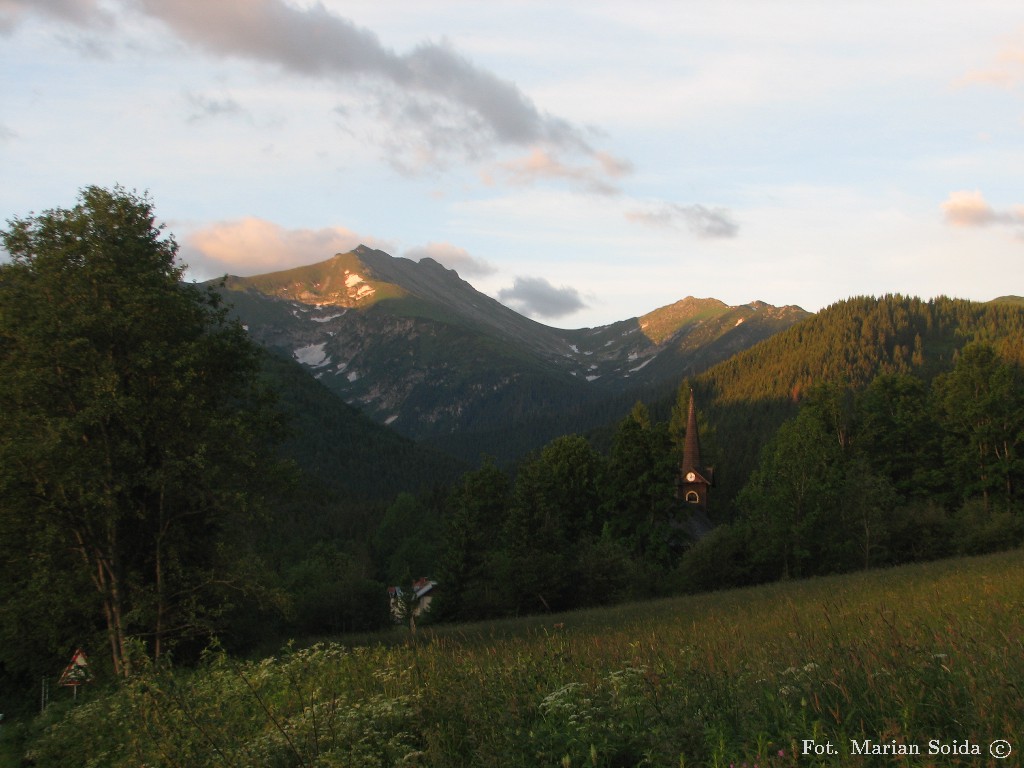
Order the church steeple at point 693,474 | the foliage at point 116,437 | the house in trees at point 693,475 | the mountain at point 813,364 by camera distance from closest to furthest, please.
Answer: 1. the foliage at point 116,437
2. the house in trees at point 693,475
3. the church steeple at point 693,474
4. the mountain at point 813,364

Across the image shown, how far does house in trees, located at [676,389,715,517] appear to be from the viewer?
229ft

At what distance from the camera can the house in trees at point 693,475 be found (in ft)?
229

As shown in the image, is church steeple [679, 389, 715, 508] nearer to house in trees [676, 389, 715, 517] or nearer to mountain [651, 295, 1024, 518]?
house in trees [676, 389, 715, 517]

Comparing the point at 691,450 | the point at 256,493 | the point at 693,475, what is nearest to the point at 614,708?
the point at 256,493

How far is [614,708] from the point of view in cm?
644

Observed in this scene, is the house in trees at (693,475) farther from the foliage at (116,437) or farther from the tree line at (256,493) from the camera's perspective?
the foliage at (116,437)

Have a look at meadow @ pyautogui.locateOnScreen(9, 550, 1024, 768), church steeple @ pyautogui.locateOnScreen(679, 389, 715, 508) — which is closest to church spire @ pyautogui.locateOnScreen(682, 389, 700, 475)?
church steeple @ pyautogui.locateOnScreen(679, 389, 715, 508)

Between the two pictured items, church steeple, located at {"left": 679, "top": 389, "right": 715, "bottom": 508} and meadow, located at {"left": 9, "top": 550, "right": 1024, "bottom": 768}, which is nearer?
meadow, located at {"left": 9, "top": 550, "right": 1024, "bottom": 768}

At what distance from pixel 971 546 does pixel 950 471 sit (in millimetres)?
18004

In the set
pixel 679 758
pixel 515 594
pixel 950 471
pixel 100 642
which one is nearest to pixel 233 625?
pixel 100 642

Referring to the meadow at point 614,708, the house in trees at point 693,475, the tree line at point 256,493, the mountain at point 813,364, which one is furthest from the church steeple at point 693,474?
the meadow at point 614,708

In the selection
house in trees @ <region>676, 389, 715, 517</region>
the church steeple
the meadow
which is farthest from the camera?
the church steeple

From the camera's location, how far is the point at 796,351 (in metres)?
186

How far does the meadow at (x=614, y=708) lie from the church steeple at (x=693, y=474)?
60.8m
